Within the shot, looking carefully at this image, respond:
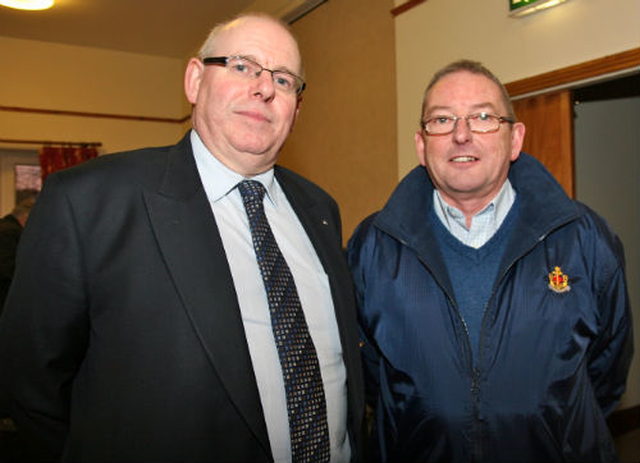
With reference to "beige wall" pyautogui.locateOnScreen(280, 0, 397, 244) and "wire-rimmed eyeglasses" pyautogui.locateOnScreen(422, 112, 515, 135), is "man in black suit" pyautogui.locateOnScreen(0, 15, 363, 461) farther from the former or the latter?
"beige wall" pyautogui.locateOnScreen(280, 0, 397, 244)

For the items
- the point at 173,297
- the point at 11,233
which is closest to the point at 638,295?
the point at 173,297

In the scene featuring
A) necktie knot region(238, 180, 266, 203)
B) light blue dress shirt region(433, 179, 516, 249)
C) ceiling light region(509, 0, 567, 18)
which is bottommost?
light blue dress shirt region(433, 179, 516, 249)

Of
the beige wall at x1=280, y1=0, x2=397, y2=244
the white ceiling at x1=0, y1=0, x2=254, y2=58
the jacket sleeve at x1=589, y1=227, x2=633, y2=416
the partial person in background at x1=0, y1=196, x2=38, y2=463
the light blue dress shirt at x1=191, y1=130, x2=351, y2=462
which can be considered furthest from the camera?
the white ceiling at x1=0, y1=0, x2=254, y2=58

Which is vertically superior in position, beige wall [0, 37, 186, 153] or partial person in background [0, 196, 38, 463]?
beige wall [0, 37, 186, 153]

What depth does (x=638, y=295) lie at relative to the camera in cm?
385

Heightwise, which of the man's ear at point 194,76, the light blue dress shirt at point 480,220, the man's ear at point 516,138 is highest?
the man's ear at point 194,76

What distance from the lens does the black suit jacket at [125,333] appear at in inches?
44.3

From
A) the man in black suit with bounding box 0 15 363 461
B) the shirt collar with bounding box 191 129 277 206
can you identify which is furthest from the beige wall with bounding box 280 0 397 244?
the man in black suit with bounding box 0 15 363 461

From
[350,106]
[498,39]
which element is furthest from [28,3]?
[498,39]

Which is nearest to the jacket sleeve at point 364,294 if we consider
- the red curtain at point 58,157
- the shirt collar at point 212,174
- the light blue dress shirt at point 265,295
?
the light blue dress shirt at point 265,295

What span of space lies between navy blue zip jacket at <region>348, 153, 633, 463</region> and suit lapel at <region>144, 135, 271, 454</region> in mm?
598

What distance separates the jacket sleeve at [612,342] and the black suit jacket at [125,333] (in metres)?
1.17

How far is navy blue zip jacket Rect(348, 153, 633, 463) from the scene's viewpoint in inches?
58.1

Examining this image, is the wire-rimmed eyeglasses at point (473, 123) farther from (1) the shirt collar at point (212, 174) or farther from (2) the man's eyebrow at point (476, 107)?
(1) the shirt collar at point (212, 174)
